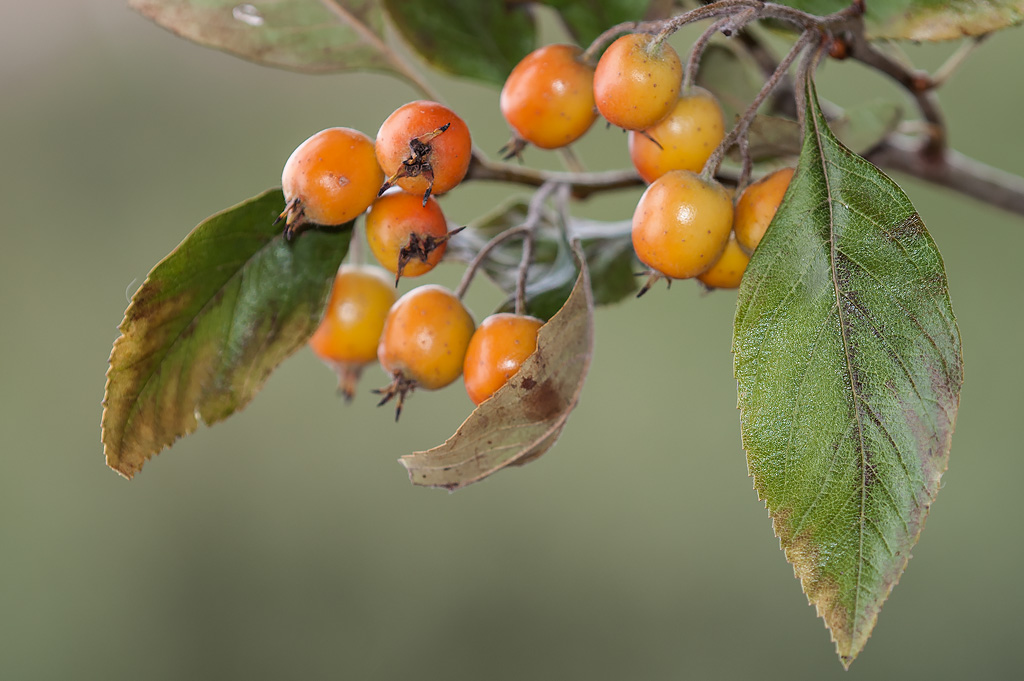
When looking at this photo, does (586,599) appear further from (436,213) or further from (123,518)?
(436,213)

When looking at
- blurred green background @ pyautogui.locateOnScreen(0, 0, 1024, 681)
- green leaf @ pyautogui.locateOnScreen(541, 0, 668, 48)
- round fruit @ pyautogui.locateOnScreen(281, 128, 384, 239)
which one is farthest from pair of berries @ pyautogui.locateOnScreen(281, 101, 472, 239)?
blurred green background @ pyautogui.locateOnScreen(0, 0, 1024, 681)

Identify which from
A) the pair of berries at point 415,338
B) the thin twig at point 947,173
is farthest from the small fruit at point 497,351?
the thin twig at point 947,173

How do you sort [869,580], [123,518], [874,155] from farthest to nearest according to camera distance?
1. [123,518]
2. [874,155]
3. [869,580]

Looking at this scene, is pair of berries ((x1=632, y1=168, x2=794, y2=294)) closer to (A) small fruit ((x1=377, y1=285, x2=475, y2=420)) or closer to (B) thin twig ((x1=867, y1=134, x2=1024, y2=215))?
(A) small fruit ((x1=377, y1=285, x2=475, y2=420))

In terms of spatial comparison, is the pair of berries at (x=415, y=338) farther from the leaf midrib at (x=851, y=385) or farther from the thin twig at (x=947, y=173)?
the thin twig at (x=947, y=173)

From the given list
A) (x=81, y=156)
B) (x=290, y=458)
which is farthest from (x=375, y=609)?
(x=81, y=156)
